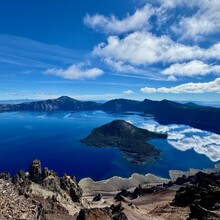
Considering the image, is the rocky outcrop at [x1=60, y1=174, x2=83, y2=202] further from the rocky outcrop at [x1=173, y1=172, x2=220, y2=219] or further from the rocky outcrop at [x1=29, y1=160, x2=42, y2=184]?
the rocky outcrop at [x1=173, y1=172, x2=220, y2=219]

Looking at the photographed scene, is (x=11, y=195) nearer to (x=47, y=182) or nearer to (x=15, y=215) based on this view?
(x=15, y=215)

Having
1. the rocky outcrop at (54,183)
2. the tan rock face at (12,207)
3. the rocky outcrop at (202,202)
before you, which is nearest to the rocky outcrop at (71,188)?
the rocky outcrop at (54,183)

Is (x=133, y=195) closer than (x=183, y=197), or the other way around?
(x=183, y=197)

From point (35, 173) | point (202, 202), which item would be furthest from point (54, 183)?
point (202, 202)

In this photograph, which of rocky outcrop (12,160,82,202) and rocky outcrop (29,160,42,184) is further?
rocky outcrop (29,160,42,184)

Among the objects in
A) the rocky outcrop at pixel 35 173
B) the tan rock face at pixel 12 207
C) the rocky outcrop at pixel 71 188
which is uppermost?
the tan rock face at pixel 12 207

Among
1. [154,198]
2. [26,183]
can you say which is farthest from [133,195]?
[26,183]

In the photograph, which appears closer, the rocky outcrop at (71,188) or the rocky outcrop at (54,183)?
the rocky outcrop at (54,183)

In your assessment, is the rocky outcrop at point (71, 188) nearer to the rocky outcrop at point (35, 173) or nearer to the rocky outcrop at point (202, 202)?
the rocky outcrop at point (35, 173)

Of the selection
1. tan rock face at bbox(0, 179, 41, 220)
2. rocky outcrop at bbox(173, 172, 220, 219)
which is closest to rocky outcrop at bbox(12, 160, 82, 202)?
rocky outcrop at bbox(173, 172, 220, 219)

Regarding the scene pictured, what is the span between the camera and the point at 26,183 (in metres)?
87.1

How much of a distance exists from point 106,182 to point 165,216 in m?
128

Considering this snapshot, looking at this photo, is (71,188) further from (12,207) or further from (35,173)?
(12,207)

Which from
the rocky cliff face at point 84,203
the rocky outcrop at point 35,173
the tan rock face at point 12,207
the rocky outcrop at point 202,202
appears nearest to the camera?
the tan rock face at point 12,207
